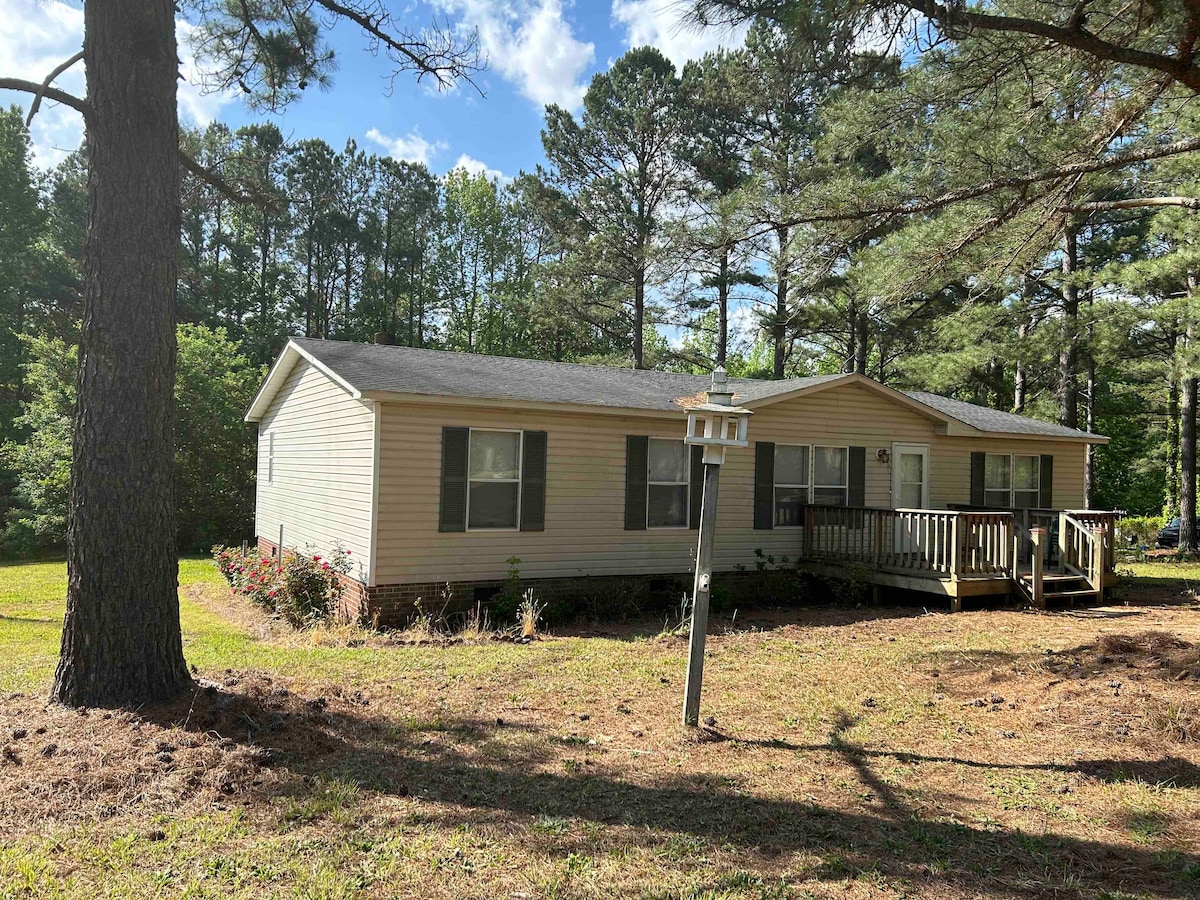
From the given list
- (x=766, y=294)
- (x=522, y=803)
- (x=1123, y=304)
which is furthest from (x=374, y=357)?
(x=766, y=294)

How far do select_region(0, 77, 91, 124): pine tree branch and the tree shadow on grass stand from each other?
406 cm

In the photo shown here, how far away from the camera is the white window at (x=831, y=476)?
1291 centimetres

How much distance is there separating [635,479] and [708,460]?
5.97 meters

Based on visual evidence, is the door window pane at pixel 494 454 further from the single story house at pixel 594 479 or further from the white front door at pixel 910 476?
the white front door at pixel 910 476

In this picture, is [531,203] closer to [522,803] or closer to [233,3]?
[233,3]

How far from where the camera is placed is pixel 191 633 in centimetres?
951

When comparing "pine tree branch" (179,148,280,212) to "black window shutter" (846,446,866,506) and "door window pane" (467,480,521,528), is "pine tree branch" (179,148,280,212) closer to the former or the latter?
"door window pane" (467,480,521,528)

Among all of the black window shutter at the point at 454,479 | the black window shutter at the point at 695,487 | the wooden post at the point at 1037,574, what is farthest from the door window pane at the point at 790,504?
the black window shutter at the point at 454,479

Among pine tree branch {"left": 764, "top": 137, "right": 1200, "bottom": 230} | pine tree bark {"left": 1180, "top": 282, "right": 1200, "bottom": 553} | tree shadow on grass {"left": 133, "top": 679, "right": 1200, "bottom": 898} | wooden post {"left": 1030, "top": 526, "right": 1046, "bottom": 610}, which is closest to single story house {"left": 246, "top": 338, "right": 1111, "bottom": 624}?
wooden post {"left": 1030, "top": 526, "right": 1046, "bottom": 610}

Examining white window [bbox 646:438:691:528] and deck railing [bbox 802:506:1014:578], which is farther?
white window [bbox 646:438:691:528]

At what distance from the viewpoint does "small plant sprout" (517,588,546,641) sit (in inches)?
366

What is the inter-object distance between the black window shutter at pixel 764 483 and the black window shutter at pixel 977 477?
465cm

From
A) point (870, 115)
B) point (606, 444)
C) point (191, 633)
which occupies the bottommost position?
point (191, 633)

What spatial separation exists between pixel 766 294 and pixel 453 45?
18.6m
